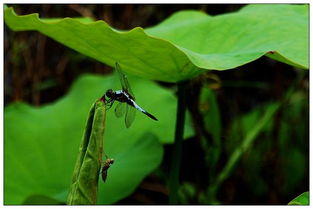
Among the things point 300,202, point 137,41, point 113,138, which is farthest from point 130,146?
point 300,202

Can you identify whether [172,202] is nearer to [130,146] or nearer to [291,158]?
[130,146]

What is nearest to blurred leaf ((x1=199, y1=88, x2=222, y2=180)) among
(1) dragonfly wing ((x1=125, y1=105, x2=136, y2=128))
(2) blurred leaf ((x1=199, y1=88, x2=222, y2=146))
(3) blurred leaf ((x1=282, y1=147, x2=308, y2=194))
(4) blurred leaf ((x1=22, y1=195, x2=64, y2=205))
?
(2) blurred leaf ((x1=199, y1=88, x2=222, y2=146))

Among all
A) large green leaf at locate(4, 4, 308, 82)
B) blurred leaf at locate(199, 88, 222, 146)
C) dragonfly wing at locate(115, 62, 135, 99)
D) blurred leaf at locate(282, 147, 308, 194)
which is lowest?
blurred leaf at locate(282, 147, 308, 194)

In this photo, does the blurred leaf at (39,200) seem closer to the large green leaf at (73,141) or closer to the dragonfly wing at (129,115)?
the large green leaf at (73,141)

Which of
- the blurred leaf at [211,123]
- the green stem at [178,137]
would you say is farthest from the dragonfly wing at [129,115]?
the blurred leaf at [211,123]

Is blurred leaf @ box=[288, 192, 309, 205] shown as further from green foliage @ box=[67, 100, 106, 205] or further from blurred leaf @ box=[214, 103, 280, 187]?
blurred leaf @ box=[214, 103, 280, 187]

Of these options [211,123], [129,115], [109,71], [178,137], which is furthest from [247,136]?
[129,115]
